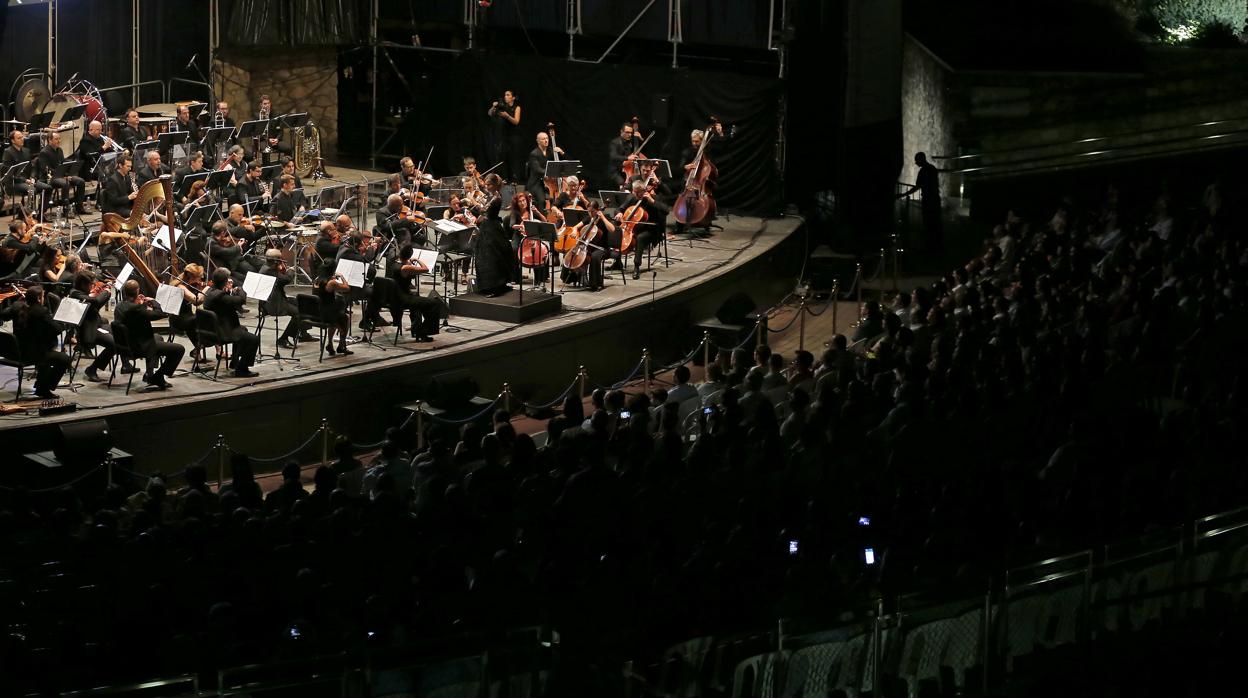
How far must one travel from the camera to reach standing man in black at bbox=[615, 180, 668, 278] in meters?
21.0

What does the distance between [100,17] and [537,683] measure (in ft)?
65.0

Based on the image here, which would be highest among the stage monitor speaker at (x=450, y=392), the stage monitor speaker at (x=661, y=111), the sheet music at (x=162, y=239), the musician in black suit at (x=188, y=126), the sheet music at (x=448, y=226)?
the stage monitor speaker at (x=661, y=111)

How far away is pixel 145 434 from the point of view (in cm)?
1541

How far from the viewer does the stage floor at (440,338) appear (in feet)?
51.7

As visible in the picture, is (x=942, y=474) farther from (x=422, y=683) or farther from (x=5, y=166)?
(x=5, y=166)

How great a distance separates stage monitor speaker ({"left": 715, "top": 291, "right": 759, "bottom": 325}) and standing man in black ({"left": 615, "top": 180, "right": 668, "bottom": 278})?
130 centimetres

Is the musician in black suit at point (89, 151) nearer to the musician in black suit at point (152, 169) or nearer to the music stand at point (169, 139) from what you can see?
the music stand at point (169, 139)

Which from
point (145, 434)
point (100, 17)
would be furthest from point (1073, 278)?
point (100, 17)

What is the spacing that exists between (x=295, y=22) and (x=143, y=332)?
12.5m

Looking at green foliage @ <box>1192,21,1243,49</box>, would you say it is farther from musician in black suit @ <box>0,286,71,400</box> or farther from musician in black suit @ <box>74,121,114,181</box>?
musician in black suit @ <box>0,286,71,400</box>

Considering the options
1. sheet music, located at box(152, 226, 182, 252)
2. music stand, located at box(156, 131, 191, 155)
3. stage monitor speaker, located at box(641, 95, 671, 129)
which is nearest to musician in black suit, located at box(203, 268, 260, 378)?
sheet music, located at box(152, 226, 182, 252)

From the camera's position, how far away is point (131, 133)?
2262 centimetres

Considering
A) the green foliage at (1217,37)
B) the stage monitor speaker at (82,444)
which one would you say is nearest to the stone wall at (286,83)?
the stage monitor speaker at (82,444)

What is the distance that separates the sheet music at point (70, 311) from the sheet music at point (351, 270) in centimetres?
267
